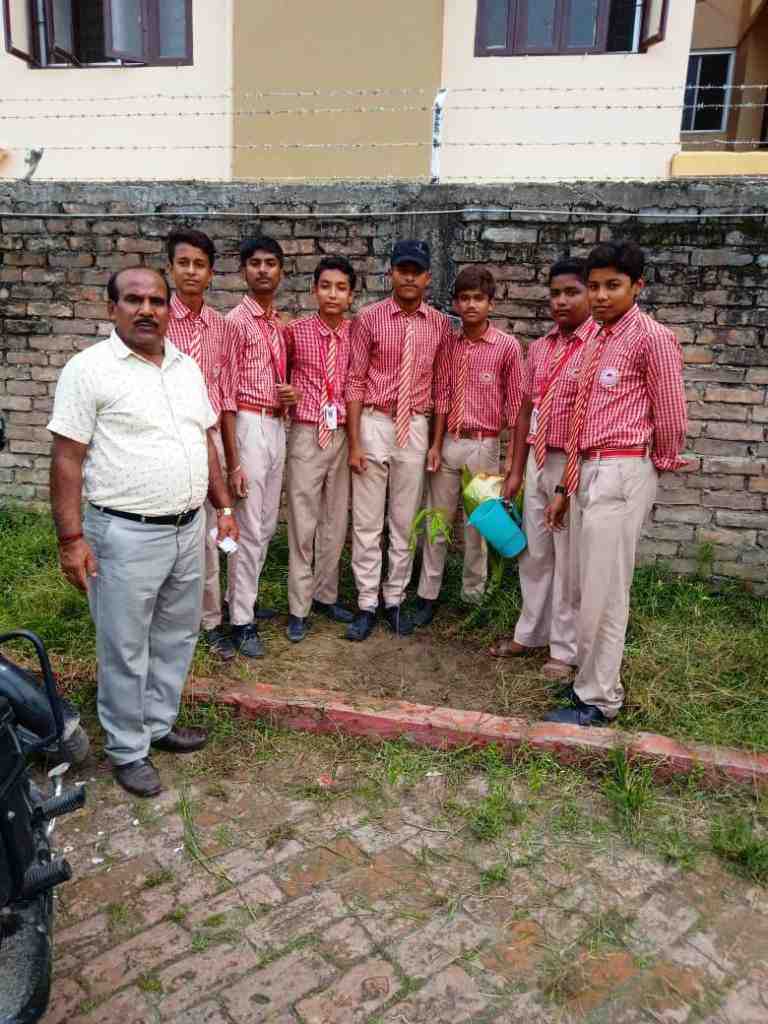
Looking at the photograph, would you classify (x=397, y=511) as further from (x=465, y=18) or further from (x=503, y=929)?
(x=465, y=18)

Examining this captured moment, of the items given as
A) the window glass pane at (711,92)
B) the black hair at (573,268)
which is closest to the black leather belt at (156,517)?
the black hair at (573,268)

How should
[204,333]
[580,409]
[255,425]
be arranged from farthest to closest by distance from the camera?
1. [255,425]
2. [204,333]
3. [580,409]

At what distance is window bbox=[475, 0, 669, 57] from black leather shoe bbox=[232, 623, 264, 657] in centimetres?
686

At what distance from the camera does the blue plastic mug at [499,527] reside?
13.0 feet

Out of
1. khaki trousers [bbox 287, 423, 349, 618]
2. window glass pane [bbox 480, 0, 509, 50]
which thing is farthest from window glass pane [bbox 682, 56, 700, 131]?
khaki trousers [bbox 287, 423, 349, 618]

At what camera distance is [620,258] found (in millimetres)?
3154

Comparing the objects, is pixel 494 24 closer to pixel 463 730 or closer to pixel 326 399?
pixel 326 399

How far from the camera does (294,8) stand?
321 inches

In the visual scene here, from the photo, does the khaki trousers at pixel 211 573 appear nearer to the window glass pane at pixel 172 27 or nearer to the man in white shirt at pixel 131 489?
the man in white shirt at pixel 131 489

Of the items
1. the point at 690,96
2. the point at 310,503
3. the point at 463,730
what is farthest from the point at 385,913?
the point at 690,96

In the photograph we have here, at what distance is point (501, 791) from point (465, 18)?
7889 millimetres

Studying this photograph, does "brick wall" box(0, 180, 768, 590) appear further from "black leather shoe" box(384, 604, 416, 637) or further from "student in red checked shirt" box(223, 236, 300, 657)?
"black leather shoe" box(384, 604, 416, 637)

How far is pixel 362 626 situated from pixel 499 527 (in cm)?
93

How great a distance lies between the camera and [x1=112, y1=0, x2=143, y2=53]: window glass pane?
8.41 meters
